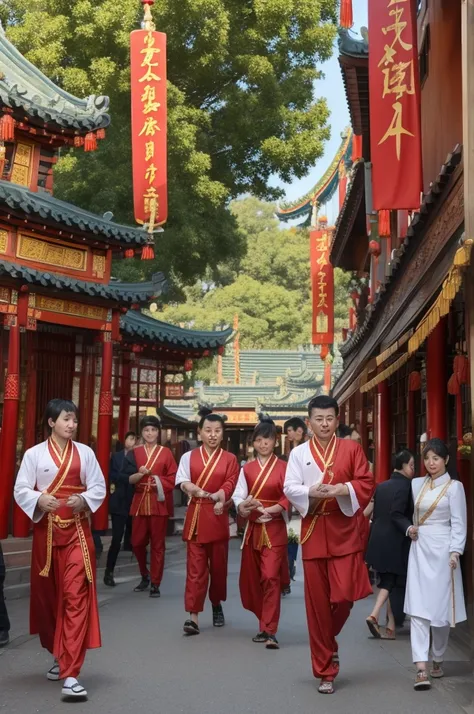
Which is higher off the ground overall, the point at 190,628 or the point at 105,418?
the point at 105,418

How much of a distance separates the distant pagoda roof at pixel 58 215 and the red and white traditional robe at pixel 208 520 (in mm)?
5548

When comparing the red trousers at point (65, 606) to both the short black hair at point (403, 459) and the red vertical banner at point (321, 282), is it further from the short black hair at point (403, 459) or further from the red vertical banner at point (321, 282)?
the red vertical banner at point (321, 282)

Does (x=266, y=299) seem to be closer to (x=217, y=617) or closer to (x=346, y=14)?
(x=346, y=14)

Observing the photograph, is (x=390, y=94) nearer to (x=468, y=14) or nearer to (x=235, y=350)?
(x=468, y=14)

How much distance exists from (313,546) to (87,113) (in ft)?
33.8

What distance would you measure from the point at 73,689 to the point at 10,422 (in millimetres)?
7610

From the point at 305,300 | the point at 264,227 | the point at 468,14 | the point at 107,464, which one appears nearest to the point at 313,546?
the point at 468,14

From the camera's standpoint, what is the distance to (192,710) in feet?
20.2

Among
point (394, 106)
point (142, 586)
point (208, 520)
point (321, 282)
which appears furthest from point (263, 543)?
point (321, 282)

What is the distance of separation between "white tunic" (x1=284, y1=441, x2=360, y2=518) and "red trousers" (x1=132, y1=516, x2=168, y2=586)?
4819 mm

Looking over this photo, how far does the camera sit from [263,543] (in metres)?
9.01

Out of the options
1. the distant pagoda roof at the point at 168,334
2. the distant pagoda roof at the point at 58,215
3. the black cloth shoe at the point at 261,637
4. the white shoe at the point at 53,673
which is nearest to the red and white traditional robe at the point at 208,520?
the black cloth shoe at the point at 261,637

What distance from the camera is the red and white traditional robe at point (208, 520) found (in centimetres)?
941

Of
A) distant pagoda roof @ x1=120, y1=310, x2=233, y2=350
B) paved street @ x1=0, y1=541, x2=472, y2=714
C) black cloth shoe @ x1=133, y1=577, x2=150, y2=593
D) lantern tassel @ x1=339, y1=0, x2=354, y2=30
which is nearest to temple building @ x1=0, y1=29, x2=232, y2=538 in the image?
distant pagoda roof @ x1=120, y1=310, x2=233, y2=350
